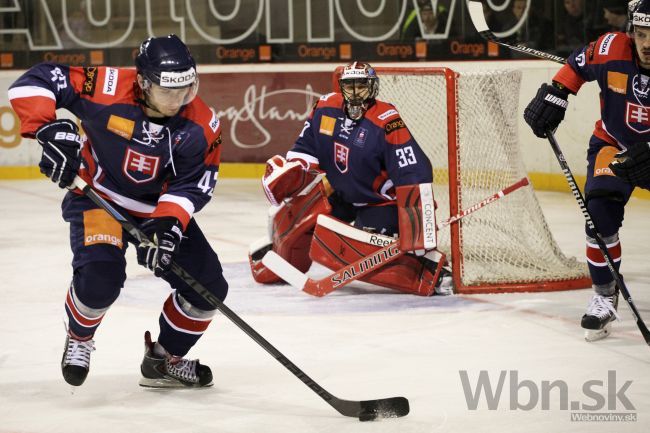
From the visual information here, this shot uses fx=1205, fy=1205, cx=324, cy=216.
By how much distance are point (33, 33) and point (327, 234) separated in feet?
16.7

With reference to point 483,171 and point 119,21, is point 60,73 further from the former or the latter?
point 119,21

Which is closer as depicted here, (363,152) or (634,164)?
(634,164)

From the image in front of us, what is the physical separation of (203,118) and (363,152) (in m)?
1.61

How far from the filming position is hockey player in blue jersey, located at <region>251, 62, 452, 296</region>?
4.75 metres

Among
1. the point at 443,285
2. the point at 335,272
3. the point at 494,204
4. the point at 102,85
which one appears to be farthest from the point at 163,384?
the point at 494,204

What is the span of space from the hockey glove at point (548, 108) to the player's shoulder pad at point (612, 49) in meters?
0.16

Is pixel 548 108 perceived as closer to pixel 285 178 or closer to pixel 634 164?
pixel 634 164

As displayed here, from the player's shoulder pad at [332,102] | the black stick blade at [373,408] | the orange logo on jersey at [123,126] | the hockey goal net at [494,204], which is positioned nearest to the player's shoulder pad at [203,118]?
the orange logo on jersey at [123,126]

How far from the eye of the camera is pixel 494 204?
521cm

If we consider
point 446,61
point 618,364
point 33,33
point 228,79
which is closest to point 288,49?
point 228,79

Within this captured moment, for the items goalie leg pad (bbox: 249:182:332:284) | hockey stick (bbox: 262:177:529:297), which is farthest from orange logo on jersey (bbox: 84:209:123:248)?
goalie leg pad (bbox: 249:182:332:284)

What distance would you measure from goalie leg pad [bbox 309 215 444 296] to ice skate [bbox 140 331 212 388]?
4.67ft

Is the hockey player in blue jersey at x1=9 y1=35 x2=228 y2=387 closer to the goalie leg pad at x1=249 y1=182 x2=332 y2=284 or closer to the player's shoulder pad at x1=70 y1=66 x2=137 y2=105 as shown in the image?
the player's shoulder pad at x1=70 y1=66 x2=137 y2=105

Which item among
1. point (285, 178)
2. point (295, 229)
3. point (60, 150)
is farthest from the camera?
point (295, 229)
